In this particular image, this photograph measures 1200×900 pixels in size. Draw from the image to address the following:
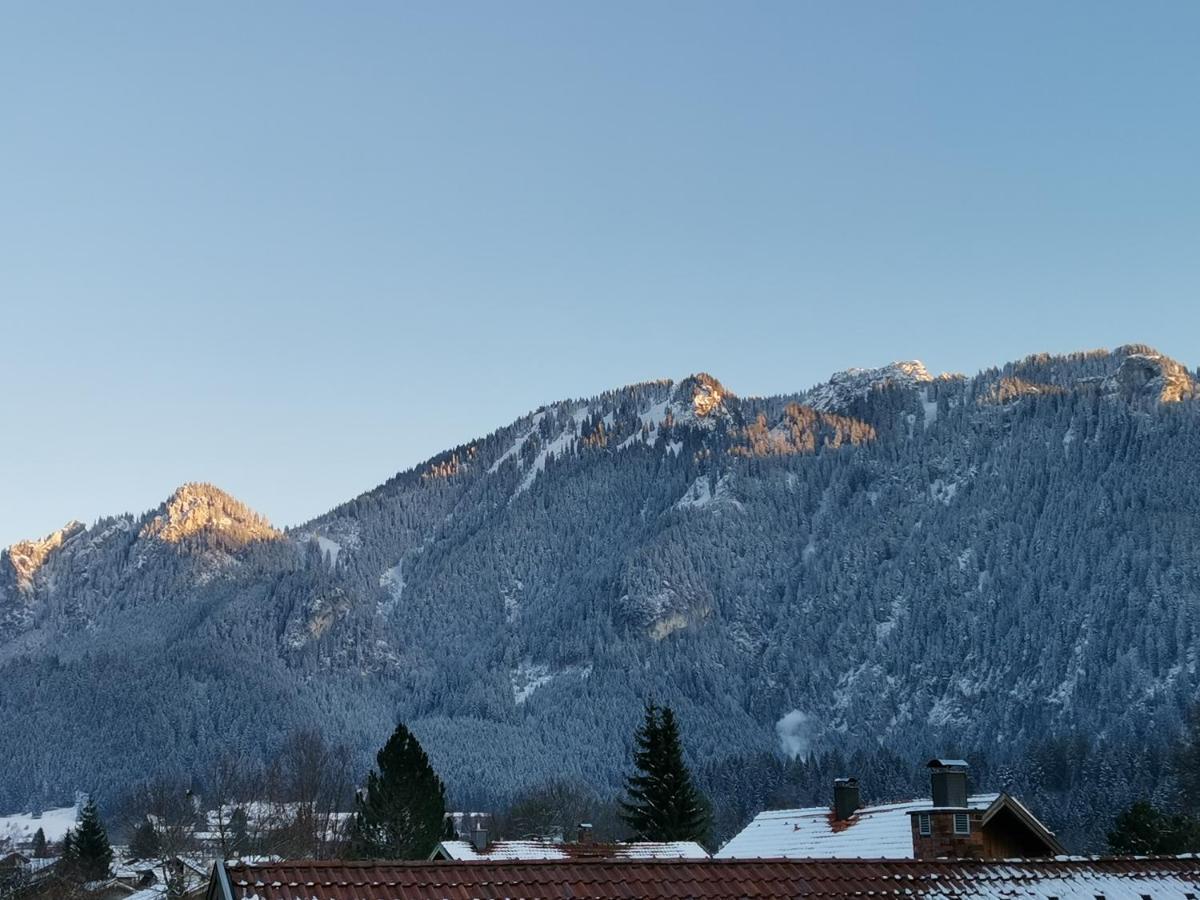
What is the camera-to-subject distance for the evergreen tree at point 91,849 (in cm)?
10500

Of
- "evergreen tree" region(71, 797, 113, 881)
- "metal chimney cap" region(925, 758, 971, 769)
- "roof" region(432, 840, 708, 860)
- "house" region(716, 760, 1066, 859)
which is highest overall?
"metal chimney cap" region(925, 758, 971, 769)

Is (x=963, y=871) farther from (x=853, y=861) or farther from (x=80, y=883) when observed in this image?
(x=80, y=883)

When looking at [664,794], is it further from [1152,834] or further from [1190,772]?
[1190,772]

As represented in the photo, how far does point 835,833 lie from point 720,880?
25.5 metres

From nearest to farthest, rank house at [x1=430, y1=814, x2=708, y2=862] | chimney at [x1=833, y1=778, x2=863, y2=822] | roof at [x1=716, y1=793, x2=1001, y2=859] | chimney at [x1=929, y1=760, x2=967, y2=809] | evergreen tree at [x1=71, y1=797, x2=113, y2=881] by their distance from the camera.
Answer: chimney at [x1=929, y1=760, x2=967, y2=809] < roof at [x1=716, y1=793, x2=1001, y2=859] < chimney at [x1=833, y1=778, x2=863, y2=822] < house at [x1=430, y1=814, x2=708, y2=862] < evergreen tree at [x1=71, y1=797, x2=113, y2=881]

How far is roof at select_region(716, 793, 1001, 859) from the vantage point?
46.9 metres

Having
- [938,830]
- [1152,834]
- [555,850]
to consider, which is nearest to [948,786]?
[938,830]

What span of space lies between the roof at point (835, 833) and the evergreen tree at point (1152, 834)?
2108 centimetres

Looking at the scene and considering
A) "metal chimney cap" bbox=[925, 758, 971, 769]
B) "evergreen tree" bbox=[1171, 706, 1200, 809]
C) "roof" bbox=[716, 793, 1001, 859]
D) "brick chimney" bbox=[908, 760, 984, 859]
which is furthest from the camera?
"evergreen tree" bbox=[1171, 706, 1200, 809]

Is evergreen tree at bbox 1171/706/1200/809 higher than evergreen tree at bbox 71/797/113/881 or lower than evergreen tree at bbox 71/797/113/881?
lower

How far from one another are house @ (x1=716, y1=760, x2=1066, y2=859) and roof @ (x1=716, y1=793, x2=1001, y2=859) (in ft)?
0.09

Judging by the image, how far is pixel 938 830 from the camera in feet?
148

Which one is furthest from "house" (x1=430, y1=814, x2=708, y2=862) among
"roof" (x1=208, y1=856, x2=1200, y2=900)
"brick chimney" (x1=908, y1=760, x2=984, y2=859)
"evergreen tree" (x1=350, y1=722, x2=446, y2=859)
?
"roof" (x1=208, y1=856, x2=1200, y2=900)

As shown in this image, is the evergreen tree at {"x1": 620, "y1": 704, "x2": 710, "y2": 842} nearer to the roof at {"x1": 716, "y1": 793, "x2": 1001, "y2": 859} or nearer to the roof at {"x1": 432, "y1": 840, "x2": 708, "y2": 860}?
the roof at {"x1": 432, "y1": 840, "x2": 708, "y2": 860}
